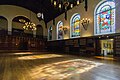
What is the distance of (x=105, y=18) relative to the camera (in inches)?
365

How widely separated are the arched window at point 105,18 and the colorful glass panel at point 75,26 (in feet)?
8.33

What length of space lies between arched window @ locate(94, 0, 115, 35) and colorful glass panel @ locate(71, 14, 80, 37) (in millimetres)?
2540

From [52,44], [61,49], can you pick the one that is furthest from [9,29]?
[61,49]

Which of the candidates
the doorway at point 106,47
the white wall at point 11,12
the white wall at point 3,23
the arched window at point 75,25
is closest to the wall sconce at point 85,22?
the arched window at point 75,25

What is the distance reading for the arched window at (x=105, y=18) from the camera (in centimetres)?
869

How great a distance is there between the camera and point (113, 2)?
8539mm

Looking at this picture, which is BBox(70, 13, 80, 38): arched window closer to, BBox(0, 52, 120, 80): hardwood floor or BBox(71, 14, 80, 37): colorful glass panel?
BBox(71, 14, 80, 37): colorful glass panel

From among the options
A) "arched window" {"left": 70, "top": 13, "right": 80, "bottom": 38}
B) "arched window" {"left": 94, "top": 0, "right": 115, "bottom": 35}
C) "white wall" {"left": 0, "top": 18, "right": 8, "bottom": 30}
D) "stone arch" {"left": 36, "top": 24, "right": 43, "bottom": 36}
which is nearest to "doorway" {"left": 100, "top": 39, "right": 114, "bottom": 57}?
"arched window" {"left": 94, "top": 0, "right": 115, "bottom": 35}

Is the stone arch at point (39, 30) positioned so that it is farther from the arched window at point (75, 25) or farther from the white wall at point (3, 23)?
the arched window at point (75, 25)

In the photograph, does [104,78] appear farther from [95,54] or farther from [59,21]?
[59,21]

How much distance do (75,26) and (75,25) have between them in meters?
0.10

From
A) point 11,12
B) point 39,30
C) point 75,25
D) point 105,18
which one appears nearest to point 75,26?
point 75,25

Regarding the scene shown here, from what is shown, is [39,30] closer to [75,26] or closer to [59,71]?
[75,26]

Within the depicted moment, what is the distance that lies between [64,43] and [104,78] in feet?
36.0
